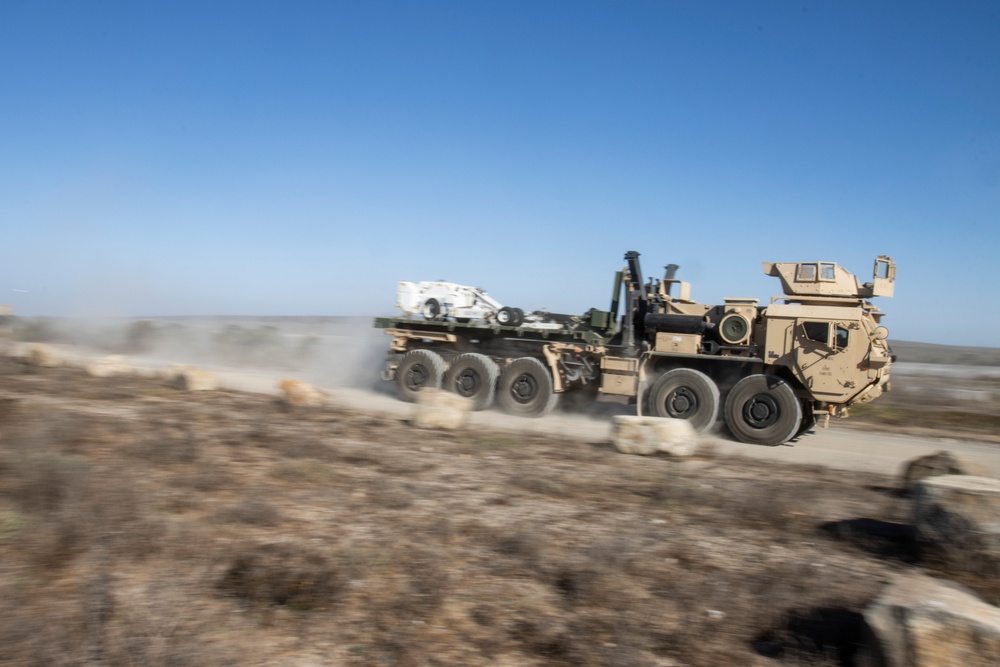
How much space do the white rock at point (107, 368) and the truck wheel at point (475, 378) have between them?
7607 mm

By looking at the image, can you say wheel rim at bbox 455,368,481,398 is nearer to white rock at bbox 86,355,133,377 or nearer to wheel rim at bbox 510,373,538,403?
wheel rim at bbox 510,373,538,403

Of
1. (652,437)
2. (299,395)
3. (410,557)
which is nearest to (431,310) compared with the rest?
(299,395)

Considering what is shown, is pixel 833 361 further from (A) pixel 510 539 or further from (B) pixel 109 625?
(B) pixel 109 625

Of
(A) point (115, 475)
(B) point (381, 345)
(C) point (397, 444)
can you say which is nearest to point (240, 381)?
(B) point (381, 345)

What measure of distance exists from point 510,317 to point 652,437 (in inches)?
241

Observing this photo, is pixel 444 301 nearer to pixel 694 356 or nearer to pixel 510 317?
pixel 510 317

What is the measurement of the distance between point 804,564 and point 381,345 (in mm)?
16608

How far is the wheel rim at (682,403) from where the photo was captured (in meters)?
13.0

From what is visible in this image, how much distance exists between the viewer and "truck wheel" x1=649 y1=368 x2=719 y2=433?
12.8 m

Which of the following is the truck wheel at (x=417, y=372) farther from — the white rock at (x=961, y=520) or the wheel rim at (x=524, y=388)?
the white rock at (x=961, y=520)

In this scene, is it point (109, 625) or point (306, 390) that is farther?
point (306, 390)

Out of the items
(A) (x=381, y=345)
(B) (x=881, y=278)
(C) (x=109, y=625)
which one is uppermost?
(B) (x=881, y=278)

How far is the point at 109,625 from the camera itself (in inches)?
157

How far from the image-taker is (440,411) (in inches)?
455
